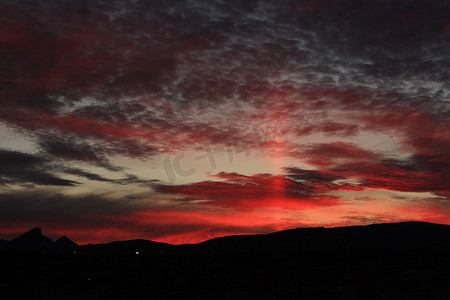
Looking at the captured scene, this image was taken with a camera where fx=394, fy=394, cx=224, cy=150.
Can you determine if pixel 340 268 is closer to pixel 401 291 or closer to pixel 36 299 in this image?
pixel 401 291

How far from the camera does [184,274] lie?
107ft

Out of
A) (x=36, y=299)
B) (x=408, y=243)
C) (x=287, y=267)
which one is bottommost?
(x=36, y=299)

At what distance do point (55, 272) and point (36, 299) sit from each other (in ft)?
23.1

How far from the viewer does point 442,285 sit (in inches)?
1208

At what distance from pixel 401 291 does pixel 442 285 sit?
4041 millimetres

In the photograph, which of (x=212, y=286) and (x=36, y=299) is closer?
(x=36, y=299)

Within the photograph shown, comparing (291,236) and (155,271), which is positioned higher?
(291,236)

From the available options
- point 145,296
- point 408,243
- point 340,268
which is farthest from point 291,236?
point 145,296

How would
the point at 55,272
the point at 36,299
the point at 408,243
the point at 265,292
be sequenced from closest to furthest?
1. the point at 36,299
2. the point at 265,292
3. the point at 55,272
4. the point at 408,243

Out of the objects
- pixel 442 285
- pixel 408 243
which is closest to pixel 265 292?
pixel 442 285

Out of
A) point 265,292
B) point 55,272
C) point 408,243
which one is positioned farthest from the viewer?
point 408,243

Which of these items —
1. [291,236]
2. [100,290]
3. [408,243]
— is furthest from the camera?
[291,236]

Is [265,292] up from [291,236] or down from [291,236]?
down

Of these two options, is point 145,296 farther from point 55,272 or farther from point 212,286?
point 55,272
